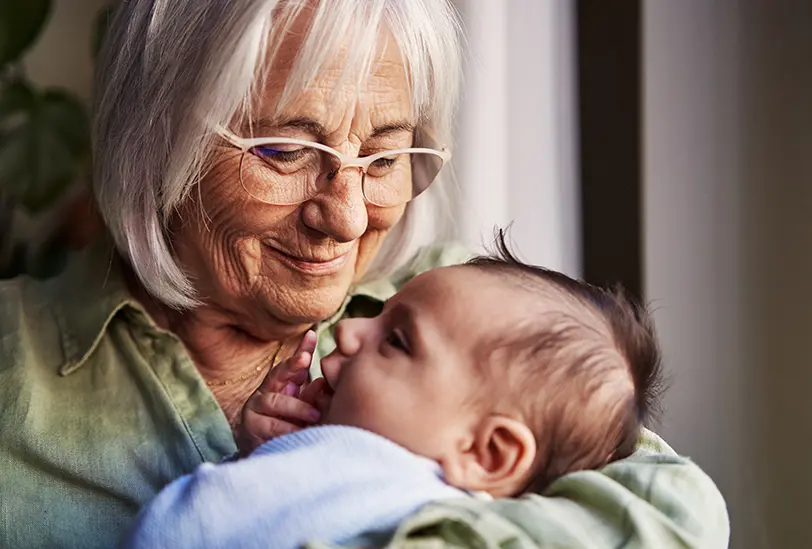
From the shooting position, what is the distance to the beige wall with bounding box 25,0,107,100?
3.21 m

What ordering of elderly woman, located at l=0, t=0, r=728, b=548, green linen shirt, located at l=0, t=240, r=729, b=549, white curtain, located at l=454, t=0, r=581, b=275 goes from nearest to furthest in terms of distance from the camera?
green linen shirt, located at l=0, t=240, r=729, b=549 → elderly woman, located at l=0, t=0, r=728, b=548 → white curtain, located at l=454, t=0, r=581, b=275

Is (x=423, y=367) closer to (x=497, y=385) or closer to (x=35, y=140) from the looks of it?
(x=497, y=385)

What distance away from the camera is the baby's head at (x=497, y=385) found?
1.00m

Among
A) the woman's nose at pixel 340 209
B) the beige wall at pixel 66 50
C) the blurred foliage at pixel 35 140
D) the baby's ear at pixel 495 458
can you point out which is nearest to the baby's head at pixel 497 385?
the baby's ear at pixel 495 458

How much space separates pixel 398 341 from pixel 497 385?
131 mm

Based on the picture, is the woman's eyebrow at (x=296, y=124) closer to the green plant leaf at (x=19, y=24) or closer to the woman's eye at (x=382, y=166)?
the woman's eye at (x=382, y=166)

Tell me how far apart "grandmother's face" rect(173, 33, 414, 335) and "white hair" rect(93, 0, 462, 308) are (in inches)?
1.1

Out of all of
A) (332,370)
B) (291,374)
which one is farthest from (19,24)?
(332,370)

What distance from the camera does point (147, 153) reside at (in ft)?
4.74

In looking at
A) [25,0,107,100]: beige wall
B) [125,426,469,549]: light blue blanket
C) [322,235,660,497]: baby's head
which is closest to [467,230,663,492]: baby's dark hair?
[322,235,660,497]: baby's head

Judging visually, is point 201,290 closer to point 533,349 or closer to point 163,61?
point 163,61

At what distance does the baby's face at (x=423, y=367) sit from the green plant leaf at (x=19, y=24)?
1878 millimetres

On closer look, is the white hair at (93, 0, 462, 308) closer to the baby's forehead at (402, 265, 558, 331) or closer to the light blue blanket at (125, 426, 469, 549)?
the baby's forehead at (402, 265, 558, 331)

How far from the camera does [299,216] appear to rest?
55.7 inches
